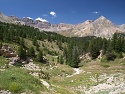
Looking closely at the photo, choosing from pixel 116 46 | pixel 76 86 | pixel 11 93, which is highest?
pixel 116 46

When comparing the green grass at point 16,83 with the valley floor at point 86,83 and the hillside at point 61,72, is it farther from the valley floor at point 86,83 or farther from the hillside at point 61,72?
the valley floor at point 86,83

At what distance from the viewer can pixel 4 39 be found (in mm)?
Result: 117125

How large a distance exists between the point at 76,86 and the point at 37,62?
144 feet

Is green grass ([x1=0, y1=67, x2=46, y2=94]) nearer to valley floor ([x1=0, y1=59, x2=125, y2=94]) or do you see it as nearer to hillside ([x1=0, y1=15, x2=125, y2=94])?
hillside ([x1=0, y1=15, x2=125, y2=94])

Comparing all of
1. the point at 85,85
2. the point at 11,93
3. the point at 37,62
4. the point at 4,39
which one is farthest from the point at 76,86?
the point at 4,39

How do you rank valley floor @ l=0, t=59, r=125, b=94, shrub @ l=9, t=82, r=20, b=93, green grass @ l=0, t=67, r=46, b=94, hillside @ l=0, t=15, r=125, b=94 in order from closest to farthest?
shrub @ l=9, t=82, r=20, b=93 < green grass @ l=0, t=67, r=46, b=94 < hillside @ l=0, t=15, r=125, b=94 < valley floor @ l=0, t=59, r=125, b=94

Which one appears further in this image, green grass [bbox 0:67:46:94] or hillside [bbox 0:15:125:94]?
hillside [bbox 0:15:125:94]

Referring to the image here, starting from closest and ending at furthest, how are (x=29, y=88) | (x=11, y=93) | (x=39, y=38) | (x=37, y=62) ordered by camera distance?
(x=11, y=93), (x=29, y=88), (x=37, y=62), (x=39, y=38)

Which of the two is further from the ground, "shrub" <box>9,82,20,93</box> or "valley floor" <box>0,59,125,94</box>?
"shrub" <box>9,82,20,93</box>

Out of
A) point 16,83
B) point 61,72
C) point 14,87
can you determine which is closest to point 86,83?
point 61,72

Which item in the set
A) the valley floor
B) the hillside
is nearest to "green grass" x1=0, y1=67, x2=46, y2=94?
the hillside

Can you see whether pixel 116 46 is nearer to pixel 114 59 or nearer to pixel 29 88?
pixel 114 59

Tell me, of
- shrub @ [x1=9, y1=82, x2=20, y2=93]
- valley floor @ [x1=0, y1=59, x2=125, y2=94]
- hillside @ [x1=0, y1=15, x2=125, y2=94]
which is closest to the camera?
shrub @ [x1=9, y1=82, x2=20, y2=93]

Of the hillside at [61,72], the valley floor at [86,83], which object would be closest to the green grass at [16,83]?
the hillside at [61,72]
